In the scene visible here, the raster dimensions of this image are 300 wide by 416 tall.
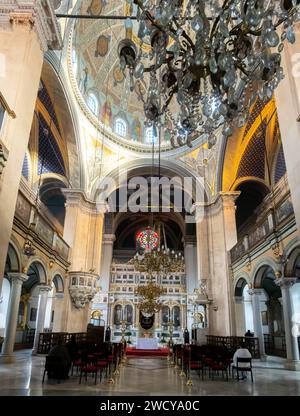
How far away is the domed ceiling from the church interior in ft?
0.31

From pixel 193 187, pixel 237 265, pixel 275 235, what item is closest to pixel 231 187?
pixel 193 187

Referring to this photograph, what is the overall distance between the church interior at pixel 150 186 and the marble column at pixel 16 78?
35mm

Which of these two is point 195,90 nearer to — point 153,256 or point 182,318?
point 153,256

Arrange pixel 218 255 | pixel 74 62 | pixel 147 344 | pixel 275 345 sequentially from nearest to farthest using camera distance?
pixel 74 62, pixel 218 255, pixel 275 345, pixel 147 344

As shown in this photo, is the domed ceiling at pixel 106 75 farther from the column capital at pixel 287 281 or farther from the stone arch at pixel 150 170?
the column capital at pixel 287 281

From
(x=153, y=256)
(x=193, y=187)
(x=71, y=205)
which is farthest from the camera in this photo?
(x=193, y=187)

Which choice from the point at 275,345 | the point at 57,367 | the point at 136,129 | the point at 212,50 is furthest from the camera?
the point at 136,129

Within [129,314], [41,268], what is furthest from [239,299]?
[129,314]

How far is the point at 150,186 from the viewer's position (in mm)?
22375

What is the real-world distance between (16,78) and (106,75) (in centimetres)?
1114

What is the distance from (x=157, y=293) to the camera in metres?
12.7

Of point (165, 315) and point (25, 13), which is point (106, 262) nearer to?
point (165, 315)

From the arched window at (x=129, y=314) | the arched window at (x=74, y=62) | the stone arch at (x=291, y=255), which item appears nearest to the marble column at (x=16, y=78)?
the arched window at (x=74, y=62)

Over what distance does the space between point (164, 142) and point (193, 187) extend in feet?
11.1
